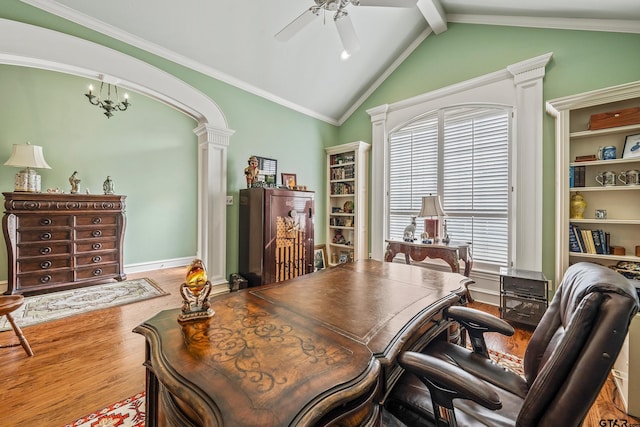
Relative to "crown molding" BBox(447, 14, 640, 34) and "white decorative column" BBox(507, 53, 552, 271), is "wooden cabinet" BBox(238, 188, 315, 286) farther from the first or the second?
"crown molding" BBox(447, 14, 640, 34)

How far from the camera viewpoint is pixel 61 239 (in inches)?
131

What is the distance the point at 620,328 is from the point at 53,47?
385 cm

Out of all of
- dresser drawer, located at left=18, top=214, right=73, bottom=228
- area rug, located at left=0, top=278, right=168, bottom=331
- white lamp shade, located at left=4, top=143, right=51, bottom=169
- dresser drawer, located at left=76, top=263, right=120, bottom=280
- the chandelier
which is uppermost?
the chandelier

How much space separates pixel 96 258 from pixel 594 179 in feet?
19.9

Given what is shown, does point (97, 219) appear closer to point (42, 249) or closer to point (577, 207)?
point (42, 249)

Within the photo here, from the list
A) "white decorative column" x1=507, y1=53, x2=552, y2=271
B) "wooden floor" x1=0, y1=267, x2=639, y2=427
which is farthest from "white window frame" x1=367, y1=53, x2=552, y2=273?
"wooden floor" x1=0, y1=267, x2=639, y2=427

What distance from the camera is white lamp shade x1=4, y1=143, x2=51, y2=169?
3.19 metres

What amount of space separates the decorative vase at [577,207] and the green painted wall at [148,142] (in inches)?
129

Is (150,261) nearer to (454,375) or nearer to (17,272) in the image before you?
(17,272)

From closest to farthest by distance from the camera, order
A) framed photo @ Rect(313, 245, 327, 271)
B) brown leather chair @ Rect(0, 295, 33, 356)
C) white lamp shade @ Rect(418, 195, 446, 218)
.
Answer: brown leather chair @ Rect(0, 295, 33, 356) → white lamp shade @ Rect(418, 195, 446, 218) → framed photo @ Rect(313, 245, 327, 271)

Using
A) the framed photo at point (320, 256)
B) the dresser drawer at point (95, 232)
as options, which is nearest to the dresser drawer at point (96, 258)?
the dresser drawer at point (95, 232)

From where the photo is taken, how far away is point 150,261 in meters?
4.70

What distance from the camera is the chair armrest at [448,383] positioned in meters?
0.75

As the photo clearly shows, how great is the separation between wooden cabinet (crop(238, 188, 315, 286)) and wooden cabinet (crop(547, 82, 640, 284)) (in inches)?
110
